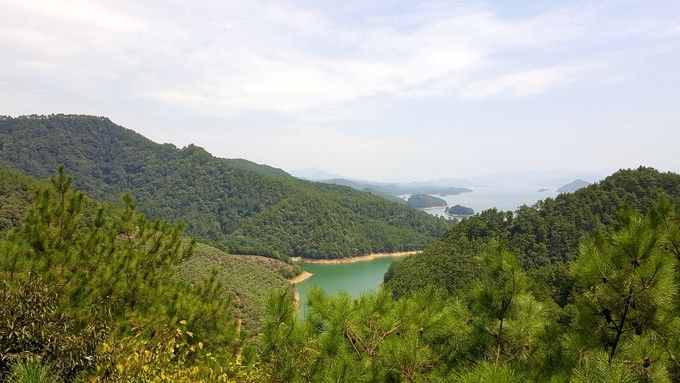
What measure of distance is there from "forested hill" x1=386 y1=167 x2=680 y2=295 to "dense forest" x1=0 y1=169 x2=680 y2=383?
30.1 m

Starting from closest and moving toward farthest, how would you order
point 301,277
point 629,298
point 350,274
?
point 629,298, point 301,277, point 350,274

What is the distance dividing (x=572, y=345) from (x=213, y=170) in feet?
374

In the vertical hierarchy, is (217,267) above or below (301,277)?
above

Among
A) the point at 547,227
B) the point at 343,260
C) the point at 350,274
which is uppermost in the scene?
Result: the point at 547,227

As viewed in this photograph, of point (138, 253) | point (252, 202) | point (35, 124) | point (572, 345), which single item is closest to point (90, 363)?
point (138, 253)

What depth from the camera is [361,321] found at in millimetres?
4469

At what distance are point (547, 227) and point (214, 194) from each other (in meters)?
80.3

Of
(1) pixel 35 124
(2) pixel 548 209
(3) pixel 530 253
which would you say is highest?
(1) pixel 35 124

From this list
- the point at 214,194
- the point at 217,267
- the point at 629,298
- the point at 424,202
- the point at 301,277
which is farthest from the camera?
the point at 424,202

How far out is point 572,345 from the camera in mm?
3199

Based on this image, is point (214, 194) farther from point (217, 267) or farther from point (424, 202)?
point (424, 202)

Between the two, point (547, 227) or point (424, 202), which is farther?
point (424, 202)

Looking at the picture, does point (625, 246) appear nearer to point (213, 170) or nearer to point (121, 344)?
point (121, 344)

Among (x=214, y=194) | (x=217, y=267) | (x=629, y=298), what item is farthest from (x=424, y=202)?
(x=629, y=298)
